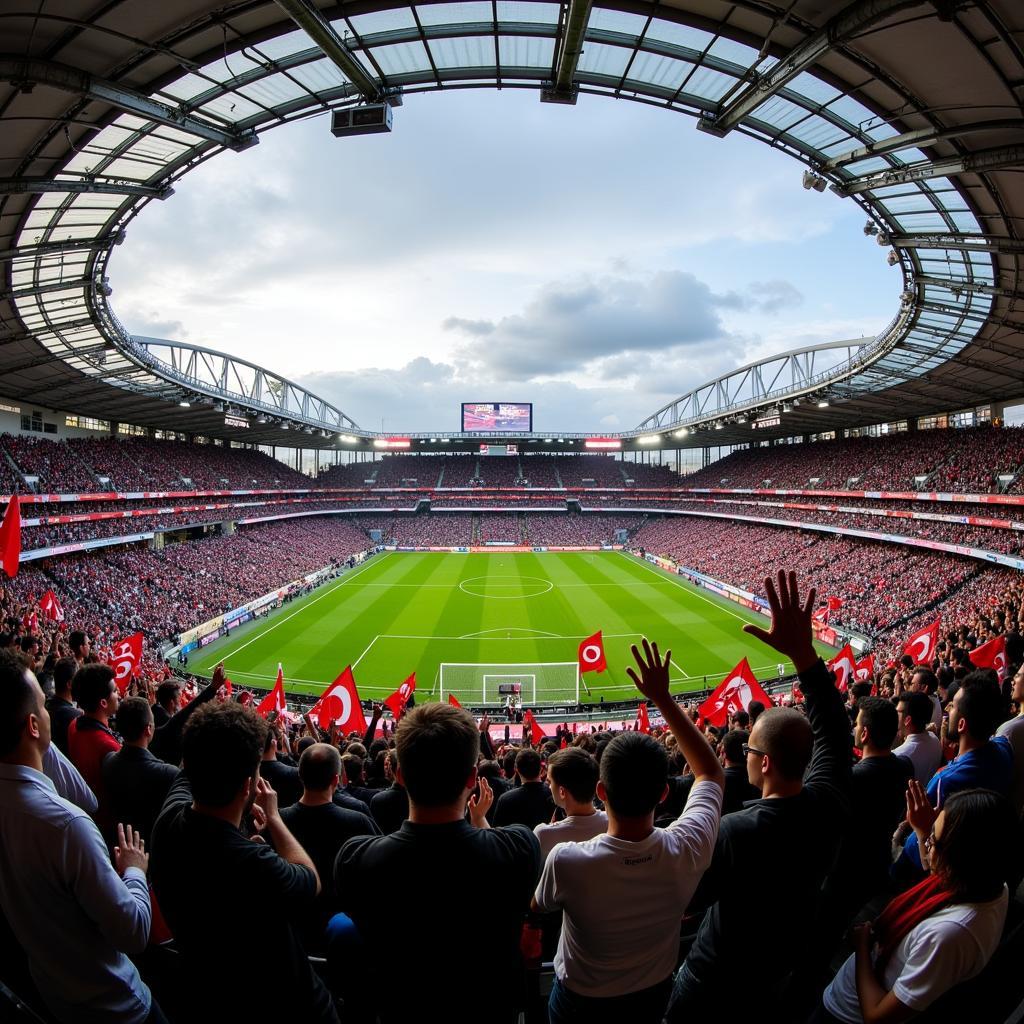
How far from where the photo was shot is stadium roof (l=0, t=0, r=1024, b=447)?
915 centimetres

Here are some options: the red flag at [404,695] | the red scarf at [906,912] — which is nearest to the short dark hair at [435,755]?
the red scarf at [906,912]

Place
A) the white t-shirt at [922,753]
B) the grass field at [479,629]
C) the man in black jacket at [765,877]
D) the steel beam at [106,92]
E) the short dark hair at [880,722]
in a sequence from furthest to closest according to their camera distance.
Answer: the grass field at [479,629] → the steel beam at [106,92] → the white t-shirt at [922,753] → the short dark hair at [880,722] → the man in black jacket at [765,877]

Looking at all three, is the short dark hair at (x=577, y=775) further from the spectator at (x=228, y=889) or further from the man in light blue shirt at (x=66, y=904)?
the man in light blue shirt at (x=66, y=904)

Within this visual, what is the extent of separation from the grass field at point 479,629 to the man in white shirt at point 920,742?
1961cm

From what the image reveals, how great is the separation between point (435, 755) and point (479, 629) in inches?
1283

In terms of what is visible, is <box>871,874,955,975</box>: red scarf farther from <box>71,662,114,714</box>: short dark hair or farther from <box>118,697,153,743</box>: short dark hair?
<box>71,662,114,714</box>: short dark hair

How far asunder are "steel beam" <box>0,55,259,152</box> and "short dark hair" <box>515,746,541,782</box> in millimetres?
12487

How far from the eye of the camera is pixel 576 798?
3.28m

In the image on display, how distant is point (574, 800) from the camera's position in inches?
129

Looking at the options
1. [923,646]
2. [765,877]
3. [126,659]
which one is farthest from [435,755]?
[923,646]

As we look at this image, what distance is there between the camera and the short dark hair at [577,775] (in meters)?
3.26

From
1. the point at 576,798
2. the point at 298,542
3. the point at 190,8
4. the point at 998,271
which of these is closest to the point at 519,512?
the point at 298,542

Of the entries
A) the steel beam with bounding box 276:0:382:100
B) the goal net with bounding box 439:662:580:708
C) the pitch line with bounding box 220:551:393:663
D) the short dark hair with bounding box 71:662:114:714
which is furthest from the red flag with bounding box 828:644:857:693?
the pitch line with bounding box 220:551:393:663

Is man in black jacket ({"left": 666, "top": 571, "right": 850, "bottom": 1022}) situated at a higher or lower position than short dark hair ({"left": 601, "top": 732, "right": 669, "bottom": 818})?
lower
